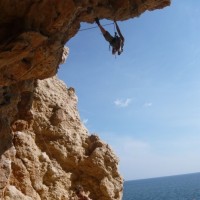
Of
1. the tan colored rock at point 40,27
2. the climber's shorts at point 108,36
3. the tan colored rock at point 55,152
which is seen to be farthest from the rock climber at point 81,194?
the climber's shorts at point 108,36

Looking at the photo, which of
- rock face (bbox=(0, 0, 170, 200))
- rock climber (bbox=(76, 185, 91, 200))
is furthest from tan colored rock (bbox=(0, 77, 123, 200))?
rock climber (bbox=(76, 185, 91, 200))

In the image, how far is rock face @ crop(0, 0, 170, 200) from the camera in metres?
10.4

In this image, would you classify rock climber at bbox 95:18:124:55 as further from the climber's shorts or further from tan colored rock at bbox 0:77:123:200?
tan colored rock at bbox 0:77:123:200

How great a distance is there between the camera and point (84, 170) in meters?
17.1

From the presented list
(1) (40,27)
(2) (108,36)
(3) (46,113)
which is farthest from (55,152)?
(1) (40,27)

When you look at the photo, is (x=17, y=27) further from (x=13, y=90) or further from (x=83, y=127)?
(x=83, y=127)

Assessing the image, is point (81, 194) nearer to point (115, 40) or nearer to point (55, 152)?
point (55, 152)

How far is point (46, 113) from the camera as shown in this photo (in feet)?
55.7

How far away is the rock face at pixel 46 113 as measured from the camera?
10383mm

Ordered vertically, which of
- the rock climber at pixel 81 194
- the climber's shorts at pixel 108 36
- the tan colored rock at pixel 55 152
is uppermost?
the climber's shorts at pixel 108 36

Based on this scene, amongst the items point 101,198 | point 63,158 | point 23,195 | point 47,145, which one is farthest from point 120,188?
point 23,195

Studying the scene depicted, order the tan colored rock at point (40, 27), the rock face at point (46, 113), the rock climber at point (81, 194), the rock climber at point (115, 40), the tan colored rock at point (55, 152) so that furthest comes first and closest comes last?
the rock climber at point (81, 194) → the tan colored rock at point (55, 152) → the rock climber at point (115, 40) → the rock face at point (46, 113) → the tan colored rock at point (40, 27)

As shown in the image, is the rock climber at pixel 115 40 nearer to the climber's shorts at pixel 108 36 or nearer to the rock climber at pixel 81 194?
the climber's shorts at pixel 108 36

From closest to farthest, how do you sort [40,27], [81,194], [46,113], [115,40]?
[40,27] < [115,40] < [81,194] < [46,113]
